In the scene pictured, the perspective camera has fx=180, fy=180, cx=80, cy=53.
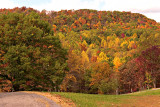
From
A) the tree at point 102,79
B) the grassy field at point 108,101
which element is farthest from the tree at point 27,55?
the tree at point 102,79

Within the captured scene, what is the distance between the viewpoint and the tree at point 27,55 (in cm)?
2178

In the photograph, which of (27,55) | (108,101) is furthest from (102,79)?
(108,101)

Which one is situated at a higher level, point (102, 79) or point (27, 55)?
point (27, 55)

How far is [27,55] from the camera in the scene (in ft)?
74.4

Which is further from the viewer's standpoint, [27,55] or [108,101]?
[27,55]

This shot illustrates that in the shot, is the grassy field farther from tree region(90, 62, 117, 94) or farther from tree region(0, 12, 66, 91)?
tree region(90, 62, 117, 94)

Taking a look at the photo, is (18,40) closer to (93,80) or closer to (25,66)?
(25,66)

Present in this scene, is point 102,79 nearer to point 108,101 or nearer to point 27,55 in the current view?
point 27,55

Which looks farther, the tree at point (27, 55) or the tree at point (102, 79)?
the tree at point (102, 79)

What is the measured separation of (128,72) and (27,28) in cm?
3513

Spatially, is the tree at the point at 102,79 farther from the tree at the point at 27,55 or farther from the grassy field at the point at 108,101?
the grassy field at the point at 108,101

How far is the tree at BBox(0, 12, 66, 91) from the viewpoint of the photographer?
21781mm

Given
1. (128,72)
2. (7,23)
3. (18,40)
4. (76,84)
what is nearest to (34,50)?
(18,40)

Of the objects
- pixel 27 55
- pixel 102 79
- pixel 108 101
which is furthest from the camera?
pixel 102 79
